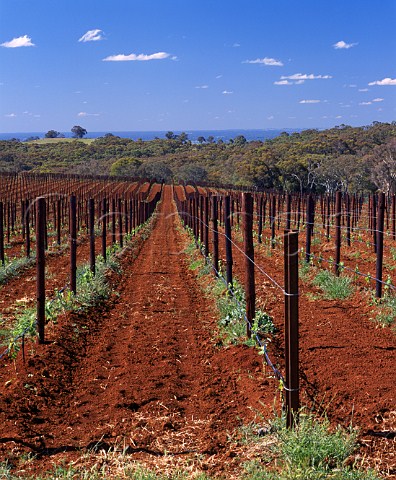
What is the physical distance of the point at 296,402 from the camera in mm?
4312

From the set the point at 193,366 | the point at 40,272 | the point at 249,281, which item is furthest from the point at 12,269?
the point at 193,366

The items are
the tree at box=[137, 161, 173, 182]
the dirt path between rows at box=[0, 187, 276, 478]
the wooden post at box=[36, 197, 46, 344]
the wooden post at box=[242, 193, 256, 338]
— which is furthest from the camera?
the tree at box=[137, 161, 173, 182]

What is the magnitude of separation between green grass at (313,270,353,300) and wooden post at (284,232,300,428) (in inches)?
214

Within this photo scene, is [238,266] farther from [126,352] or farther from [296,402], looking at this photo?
[296,402]

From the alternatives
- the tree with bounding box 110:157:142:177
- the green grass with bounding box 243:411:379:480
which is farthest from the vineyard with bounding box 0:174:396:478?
the tree with bounding box 110:157:142:177

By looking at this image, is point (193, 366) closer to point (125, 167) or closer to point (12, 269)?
point (12, 269)

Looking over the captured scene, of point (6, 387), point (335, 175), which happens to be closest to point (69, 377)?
point (6, 387)

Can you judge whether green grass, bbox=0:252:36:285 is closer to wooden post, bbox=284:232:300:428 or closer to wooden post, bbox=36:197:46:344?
wooden post, bbox=36:197:46:344

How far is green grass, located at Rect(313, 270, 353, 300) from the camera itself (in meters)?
9.58

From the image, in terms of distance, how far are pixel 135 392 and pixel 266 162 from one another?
72.3 metres

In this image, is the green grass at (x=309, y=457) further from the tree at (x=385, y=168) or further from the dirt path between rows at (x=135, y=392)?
the tree at (x=385, y=168)

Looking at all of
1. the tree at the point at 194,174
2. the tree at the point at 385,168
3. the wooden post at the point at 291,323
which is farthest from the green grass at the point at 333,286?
the tree at the point at 194,174

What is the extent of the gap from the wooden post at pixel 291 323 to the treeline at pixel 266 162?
46.4 metres

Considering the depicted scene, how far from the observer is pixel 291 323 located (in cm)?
427
